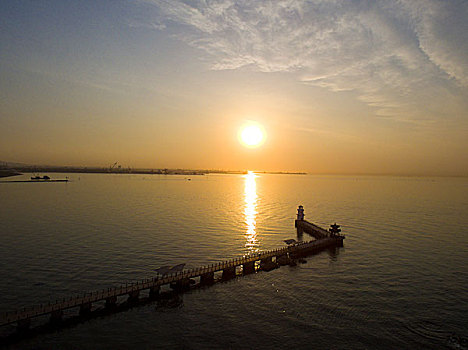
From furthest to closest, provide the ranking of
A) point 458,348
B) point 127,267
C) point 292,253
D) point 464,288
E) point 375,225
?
point 375,225 → point 292,253 → point 127,267 → point 464,288 → point 458,348

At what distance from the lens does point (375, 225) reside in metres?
76.9

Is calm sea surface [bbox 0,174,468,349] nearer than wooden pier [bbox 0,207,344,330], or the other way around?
wooden pier [bbox 0,207,344,330]

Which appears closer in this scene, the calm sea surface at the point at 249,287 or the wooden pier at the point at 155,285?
the wooden pier at the point at 155,285

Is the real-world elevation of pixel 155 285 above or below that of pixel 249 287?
above

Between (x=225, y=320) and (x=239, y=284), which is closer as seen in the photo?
(x=225, y=320)

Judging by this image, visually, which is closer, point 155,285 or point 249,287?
point 155,285

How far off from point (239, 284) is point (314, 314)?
1035 cm

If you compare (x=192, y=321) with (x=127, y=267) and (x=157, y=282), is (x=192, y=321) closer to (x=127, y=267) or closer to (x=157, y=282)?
(x=157, y=282)

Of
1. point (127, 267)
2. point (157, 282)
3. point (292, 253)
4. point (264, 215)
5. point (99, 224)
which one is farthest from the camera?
point (264, 215)

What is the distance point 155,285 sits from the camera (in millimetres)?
30984

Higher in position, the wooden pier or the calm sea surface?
the wooden pier

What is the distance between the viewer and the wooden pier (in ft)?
77.7

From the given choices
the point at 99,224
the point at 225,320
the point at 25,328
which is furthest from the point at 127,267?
the point at 99,224

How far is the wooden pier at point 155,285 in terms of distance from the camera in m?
23.7
